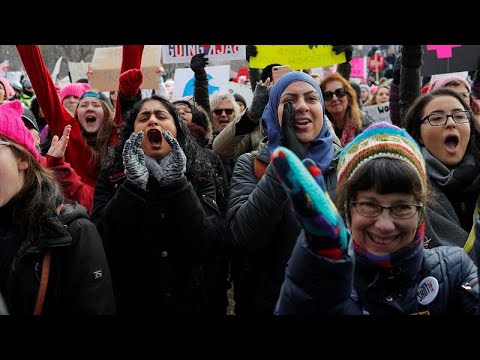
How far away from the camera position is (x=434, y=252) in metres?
1.83

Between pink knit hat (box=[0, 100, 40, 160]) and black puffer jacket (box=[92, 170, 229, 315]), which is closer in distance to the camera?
pink knit hat (box=[0, 100, 40, 160])

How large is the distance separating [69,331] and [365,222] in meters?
0.99

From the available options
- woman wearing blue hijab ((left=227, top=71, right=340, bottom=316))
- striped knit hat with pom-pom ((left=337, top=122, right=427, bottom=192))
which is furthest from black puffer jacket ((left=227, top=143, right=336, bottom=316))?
striped knit hat with pom-pom ((left=337, top=122, right=427, bottom=192))

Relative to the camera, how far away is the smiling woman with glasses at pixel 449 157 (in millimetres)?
2408

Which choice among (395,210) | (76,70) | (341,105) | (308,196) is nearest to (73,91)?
(341,105)

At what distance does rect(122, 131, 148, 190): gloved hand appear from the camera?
2.38 m

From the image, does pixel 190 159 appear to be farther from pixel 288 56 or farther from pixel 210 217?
pixel 288 56

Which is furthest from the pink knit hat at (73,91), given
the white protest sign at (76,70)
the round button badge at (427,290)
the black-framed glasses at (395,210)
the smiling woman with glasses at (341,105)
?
the white protest sign at (76,70)

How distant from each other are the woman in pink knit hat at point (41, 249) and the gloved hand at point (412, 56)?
9.14ft

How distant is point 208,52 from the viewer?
6477 millimetres

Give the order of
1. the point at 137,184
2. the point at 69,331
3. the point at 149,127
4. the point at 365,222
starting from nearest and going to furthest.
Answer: the point at 69,331
the point at 365,222
the point at 137,184
the point at 149,127

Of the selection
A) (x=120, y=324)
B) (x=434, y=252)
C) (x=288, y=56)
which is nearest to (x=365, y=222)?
(x=434, y=252)

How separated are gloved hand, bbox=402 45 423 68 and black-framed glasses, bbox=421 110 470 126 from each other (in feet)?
3.81

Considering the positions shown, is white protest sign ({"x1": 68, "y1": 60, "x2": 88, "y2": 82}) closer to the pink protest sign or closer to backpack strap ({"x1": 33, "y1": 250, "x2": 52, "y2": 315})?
the pink protest sign
